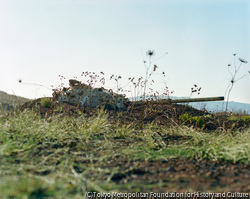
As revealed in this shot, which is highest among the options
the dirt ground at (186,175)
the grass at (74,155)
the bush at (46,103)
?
the bush at (46,103)

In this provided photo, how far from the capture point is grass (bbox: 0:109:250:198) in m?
1.92

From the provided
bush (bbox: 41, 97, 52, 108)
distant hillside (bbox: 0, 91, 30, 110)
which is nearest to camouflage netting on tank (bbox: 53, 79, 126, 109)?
bush (bbox: 41, 97, 52, 108)

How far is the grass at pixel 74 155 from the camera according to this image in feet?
6.29

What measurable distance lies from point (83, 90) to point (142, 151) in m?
6.01

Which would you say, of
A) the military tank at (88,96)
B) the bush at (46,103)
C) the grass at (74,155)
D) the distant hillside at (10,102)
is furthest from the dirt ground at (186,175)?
the bush at (46,103)

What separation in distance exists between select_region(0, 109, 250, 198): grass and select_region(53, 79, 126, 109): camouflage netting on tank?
12.9ft

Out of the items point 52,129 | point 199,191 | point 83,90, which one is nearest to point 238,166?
point 199,191

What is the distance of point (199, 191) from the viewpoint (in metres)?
2.07

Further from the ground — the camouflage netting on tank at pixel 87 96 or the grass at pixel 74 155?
the camouflage netting on tank at pixel 87 96

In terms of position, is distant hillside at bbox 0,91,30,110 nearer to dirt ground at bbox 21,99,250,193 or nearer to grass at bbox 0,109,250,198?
grass at bbox 0,109,250,198

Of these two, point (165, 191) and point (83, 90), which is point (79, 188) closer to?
point (165, 191)

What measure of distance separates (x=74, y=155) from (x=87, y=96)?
610 centimetres

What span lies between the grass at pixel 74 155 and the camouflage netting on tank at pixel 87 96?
3.92m

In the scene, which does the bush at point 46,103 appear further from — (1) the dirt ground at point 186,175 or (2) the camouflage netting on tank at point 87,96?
(1) the dirt ground at point 186,175
